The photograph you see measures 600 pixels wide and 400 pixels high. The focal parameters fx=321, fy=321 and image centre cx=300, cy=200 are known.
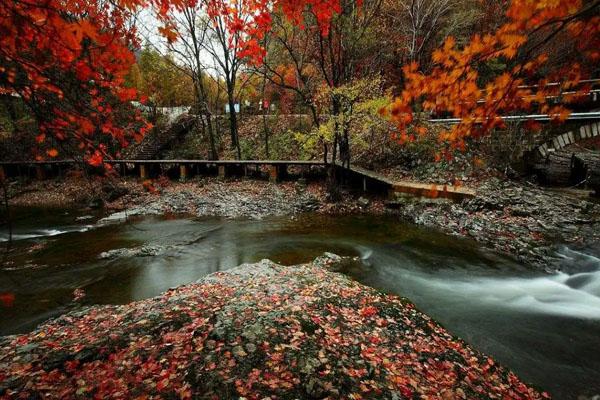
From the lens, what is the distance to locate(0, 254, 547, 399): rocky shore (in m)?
3.57

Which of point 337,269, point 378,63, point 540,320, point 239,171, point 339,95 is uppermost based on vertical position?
point 378,63

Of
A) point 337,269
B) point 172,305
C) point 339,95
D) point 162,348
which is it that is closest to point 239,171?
point 339,95

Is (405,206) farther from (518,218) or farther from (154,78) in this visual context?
(154,78)

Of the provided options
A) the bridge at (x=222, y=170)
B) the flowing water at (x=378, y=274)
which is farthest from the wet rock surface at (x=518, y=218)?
the bridge at (x=222, y=170)

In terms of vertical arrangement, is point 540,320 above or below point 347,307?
below

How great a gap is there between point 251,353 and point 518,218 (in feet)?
34.4

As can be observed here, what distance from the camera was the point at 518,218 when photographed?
1079cm

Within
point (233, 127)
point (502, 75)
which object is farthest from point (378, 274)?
point (233, 127)

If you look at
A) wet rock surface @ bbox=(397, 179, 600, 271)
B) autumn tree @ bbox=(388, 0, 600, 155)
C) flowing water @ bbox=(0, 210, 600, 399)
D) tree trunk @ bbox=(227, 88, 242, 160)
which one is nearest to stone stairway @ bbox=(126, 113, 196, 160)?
tree trunk @ bbox=(227, 88, 242, 160)

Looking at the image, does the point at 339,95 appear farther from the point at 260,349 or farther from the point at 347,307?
the point at 260,349

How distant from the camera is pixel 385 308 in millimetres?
5961

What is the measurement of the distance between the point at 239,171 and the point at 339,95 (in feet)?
32.5

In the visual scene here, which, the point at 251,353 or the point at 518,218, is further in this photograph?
the point at 518,218

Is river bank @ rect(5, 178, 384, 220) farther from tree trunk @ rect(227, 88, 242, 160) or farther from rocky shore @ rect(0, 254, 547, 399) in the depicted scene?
rocky shore @ rect(0, 254, 547, 399)
